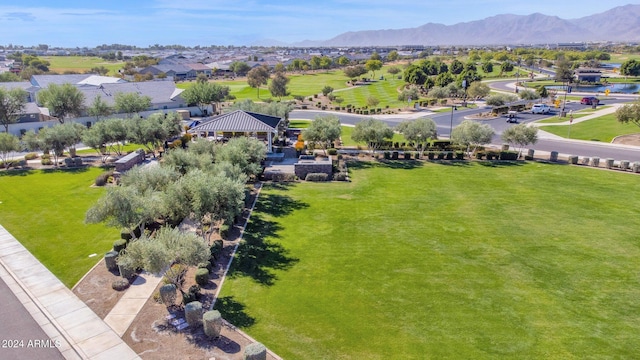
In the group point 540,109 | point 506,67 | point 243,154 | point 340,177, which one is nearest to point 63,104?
point 243,154

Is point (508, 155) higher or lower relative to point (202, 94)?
lower

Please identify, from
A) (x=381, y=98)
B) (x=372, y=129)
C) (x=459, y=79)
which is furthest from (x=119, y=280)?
(x=459, y=79)

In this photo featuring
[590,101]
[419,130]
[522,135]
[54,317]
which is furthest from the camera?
[590,101]

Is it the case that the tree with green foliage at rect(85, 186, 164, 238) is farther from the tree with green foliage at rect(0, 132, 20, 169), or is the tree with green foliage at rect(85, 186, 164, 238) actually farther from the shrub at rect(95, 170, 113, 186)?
the tree with green foliage at rect(0, 132, 20, 169)

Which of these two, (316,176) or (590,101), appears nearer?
(316,176)

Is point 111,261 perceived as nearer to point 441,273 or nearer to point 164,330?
point 164,330

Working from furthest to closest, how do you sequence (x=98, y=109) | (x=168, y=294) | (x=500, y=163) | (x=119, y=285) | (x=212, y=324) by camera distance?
(x=98, y=109) < (x=500, y=163) < (x=119, y=285) < (x=168, y=294) < (x=212, y=324)

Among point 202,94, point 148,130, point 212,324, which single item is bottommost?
point 212,324

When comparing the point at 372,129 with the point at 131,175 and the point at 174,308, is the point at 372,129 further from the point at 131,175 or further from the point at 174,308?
the point at 174,308
